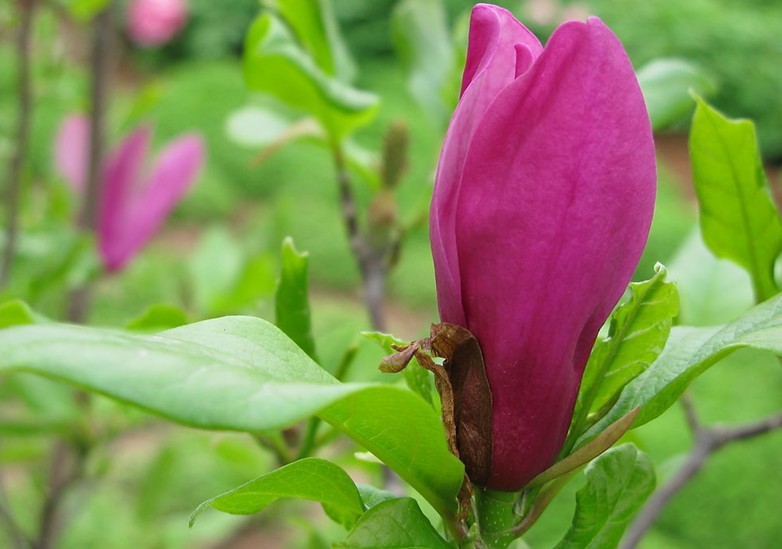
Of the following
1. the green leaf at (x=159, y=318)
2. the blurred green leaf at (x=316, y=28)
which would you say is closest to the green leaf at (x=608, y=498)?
the green leaf at (x=159, y=318)

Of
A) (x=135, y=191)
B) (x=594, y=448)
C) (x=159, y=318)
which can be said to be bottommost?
(x=135, y=191)

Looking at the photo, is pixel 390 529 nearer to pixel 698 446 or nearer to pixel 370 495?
pixel 370 495

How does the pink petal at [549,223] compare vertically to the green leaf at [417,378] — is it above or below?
Result: above

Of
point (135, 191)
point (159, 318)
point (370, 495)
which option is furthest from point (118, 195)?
point (370, 495)

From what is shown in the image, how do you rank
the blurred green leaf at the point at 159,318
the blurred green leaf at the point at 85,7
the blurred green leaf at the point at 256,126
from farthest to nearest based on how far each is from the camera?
the blurred green leaf at the point at 85,7 < the blurred green leaf at the point at 256,126 < the blurred green leaf at the point at 159,318

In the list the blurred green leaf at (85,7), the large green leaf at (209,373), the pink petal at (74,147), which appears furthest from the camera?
the pink petal at (74,147)

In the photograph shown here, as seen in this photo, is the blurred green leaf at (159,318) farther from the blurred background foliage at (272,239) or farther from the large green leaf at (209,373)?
the large green leaf at (209,373)
